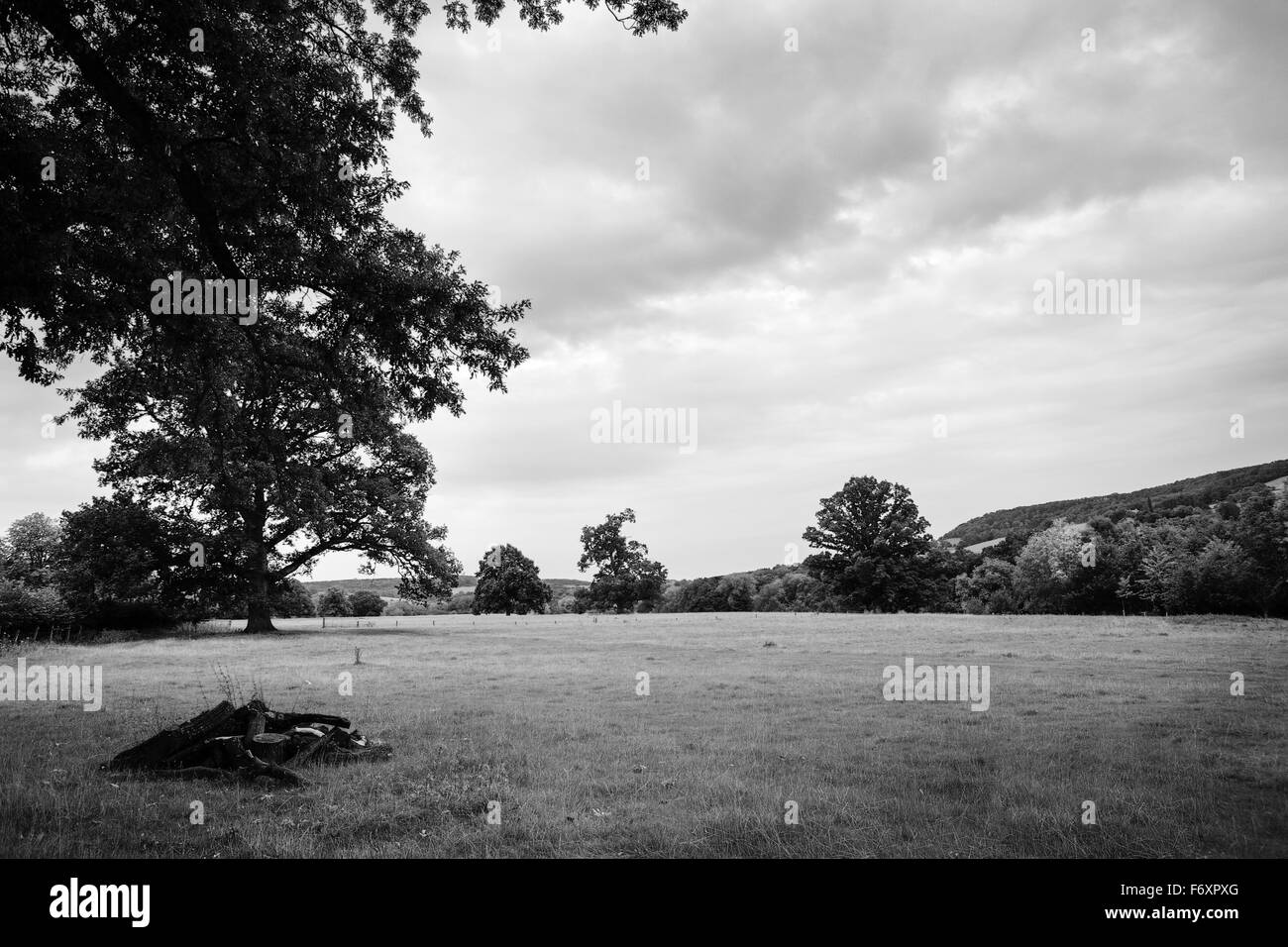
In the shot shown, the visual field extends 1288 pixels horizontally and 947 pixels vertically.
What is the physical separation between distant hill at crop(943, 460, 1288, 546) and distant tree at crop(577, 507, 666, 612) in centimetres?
4937

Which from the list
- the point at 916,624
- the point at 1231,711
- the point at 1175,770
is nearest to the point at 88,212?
the point at 1175,770

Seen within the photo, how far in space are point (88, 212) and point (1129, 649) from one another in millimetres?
33621

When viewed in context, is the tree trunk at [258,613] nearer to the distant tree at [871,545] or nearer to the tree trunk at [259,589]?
the tree trunk at [259,589]

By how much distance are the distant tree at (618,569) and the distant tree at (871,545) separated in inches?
1036

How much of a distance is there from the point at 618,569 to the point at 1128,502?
89.0 meters

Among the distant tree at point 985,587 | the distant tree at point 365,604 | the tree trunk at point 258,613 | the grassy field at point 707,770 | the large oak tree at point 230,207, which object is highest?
the large oak tree at point 230,207

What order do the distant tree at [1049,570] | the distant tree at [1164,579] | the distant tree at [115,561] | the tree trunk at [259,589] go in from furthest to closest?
the distant tree at [1049,570] < the distant tree at [1164,579] < the tree trunk at [259,589] < the distant tree at [115,561]

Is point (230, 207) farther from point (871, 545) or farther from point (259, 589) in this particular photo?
point (871, 545)

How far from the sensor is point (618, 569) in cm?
9925

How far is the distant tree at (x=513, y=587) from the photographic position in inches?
3445

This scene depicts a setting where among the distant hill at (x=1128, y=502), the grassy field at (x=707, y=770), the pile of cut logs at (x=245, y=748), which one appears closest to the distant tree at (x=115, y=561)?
the grassy field at (x=707, y=770)

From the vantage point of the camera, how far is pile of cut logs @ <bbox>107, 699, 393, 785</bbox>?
8.56 metres

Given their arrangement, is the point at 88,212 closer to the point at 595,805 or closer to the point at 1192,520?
the point at 595,805

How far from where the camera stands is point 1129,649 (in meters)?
25.4
